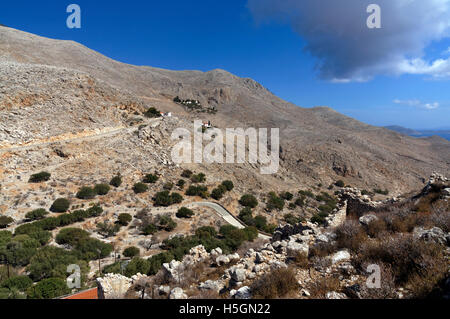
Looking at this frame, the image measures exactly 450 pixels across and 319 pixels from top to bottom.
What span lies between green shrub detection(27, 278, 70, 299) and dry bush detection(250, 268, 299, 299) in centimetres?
856

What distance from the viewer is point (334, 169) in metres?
47.8

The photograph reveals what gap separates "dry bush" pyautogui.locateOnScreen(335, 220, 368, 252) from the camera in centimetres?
591

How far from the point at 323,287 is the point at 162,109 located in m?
54.0

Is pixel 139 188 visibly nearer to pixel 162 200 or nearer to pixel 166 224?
pixel 162 200

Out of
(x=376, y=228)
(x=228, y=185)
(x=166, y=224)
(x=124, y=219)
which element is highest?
(x=376, y=228)

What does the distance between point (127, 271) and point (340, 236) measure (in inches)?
373

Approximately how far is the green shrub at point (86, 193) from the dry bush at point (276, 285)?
20.2 metres

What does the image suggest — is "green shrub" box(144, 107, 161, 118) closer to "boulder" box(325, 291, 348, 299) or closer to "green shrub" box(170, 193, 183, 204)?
"green shrub" box(170, 193, 183, 204)

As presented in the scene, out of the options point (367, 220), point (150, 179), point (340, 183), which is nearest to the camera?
point (367, 220)

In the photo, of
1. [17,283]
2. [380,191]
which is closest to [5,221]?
[17,283]

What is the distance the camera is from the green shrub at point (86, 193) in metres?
20.2

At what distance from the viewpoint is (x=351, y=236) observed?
6266 millimetres

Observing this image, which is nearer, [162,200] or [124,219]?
[124,219]
